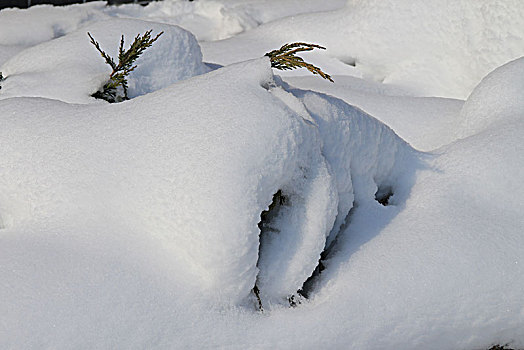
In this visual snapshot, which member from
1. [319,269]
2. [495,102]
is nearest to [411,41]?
[495,102]

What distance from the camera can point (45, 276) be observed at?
1516 millimetres

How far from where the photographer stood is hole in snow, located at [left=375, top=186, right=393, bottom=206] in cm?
213

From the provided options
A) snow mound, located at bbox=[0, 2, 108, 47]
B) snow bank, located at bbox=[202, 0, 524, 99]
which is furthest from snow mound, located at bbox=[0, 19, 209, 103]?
snow mound, located at bbox=[0, 2, 108, 47]

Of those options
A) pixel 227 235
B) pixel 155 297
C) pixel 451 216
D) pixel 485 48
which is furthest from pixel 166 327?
pixel 485 48

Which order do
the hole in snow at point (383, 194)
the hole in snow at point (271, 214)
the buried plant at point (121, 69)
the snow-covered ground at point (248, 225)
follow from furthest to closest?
the buried plant at point (121, 69) → the hole in snow at point (383, 194) → the hole in snow at point (271, 214) → the snow-covered ground at point (248, 225)

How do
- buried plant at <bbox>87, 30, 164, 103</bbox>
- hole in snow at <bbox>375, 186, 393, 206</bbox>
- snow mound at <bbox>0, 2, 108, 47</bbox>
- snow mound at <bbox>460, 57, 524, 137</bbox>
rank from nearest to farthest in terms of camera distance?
1. hole in snow at <bbox>375, 186, 393, 206</bbox>
2. buried plant at <bbox>87, 30, 164, 103</bbox>
3. snow mound at <bbox>460, 57, 524, 137</bbox>
4. snow mound at <bbox>0, 2, 108, 47</bbox>

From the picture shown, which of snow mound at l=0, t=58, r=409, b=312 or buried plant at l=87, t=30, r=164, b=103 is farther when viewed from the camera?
buried plant at l=87, t=30, r=164, b=103

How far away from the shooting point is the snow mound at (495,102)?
249 centimetres

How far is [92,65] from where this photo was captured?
104 inches

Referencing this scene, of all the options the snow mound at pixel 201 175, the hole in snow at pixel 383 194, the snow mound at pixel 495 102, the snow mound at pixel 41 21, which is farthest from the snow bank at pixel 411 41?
the snow mound at pixel 201 175

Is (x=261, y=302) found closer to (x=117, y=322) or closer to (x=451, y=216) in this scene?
(x=117, y=322)

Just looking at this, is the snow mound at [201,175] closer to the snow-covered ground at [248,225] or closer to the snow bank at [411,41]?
the snow-covered ground at [248,225]

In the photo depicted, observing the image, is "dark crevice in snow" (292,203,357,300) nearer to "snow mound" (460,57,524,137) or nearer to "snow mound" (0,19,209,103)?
"snow mound" (460,57,524,137)

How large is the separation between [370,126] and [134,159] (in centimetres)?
78
